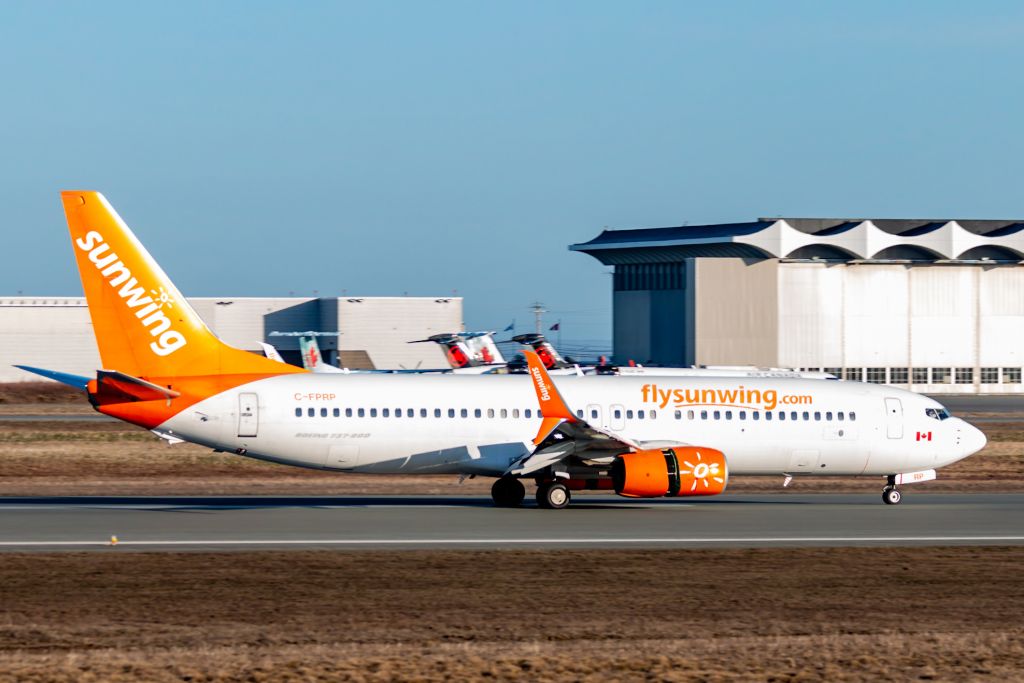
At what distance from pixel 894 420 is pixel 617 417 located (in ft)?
21.9

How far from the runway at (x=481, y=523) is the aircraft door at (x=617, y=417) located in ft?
5.85

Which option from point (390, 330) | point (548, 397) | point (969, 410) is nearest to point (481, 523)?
point (548, 397)

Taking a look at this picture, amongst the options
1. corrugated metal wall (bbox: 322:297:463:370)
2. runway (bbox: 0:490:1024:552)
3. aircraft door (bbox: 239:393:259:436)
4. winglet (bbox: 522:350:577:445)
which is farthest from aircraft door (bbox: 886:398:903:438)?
corrugated metal wall (bbox: 322:297:463:370)

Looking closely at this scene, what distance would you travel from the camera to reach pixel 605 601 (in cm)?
1725

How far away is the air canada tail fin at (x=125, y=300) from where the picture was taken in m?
27.7

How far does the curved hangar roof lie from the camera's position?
298 feet

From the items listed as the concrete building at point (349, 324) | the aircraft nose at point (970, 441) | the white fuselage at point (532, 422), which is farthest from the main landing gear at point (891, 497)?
the concrete building at point (349, 324)

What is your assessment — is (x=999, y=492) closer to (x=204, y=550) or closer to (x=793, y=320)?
(x=204, y=550)

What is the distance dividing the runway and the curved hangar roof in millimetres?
59157

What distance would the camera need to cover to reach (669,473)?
2784cm

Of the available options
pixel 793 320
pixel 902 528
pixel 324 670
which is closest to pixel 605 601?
pixel 324 670

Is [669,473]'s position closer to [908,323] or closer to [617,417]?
[617,417]

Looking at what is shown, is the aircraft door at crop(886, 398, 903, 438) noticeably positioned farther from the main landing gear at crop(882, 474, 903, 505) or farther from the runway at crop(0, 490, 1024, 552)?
the runway at crop(0, 490, 1024, 552)

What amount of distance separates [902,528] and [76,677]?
1782cm
